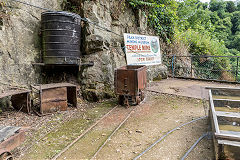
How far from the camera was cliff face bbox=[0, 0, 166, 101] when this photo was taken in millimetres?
5672

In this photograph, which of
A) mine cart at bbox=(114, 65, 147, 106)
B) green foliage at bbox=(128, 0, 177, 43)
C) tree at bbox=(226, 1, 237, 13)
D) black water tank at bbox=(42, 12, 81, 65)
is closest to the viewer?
black water tank at bbox=(42, 12, 81, 65)

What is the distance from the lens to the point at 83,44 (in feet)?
23.9

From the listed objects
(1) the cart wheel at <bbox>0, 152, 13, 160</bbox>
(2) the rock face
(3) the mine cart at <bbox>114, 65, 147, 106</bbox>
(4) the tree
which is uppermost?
(4) the tree

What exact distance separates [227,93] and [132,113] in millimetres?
2796

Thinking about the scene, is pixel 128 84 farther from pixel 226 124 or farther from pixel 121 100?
pixel 226 124

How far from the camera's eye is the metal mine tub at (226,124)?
2.33 meters

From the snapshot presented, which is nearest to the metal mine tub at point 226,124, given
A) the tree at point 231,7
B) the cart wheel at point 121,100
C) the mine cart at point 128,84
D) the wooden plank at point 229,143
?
the wooden plank at point 229,143

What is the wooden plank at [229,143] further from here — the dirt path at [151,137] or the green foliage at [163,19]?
the green foliage at [163,19]

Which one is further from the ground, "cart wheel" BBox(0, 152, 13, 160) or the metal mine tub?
the metal mine tub

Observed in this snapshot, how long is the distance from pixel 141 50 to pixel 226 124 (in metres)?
7.24

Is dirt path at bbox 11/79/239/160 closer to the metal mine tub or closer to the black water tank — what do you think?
the metal mine tub

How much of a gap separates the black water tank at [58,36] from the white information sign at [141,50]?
3331 mm

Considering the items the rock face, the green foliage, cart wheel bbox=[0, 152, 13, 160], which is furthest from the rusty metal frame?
the green foliage

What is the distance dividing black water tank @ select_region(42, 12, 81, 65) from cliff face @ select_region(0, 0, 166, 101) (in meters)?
0.64
